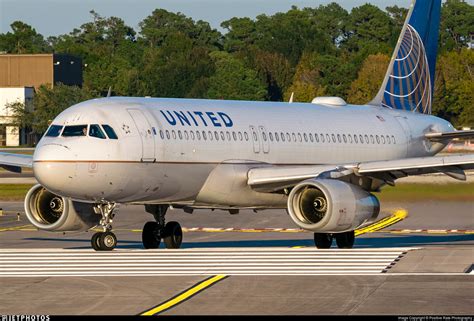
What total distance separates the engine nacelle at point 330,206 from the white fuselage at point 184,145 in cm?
240

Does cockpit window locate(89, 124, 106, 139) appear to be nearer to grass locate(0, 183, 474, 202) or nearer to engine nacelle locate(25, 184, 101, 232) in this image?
engine nacelle locate(25, 184, 101, 232)

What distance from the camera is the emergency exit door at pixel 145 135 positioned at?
3309 cm

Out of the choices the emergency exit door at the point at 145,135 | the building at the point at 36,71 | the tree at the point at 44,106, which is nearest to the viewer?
the emergency exit door at the point at 145,135

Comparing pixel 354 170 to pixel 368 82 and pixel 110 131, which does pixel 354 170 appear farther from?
pixel 368 82

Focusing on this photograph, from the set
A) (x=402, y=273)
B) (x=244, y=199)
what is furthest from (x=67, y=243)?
(x=402, y=273)

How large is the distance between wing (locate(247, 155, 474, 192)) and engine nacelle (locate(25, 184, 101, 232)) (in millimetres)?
4567

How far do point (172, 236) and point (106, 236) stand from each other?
12.7 ft

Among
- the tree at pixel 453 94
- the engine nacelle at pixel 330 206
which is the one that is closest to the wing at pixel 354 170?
the engine nacelle at pixel 330 206

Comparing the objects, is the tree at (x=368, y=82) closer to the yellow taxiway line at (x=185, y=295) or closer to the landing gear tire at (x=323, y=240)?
the landing gear tire at (x=323, y=240)

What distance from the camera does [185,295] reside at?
22.9 meters

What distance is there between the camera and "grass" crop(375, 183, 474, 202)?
53469mm

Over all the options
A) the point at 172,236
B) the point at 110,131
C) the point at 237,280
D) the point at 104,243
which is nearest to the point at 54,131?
the point at 110,131

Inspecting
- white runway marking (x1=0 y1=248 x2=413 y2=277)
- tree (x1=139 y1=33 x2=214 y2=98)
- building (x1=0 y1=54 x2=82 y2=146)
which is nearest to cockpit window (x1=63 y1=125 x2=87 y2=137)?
white runway marking (x1=0 y1=248 x2=413 y2=277)

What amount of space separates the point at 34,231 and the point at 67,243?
678cm
